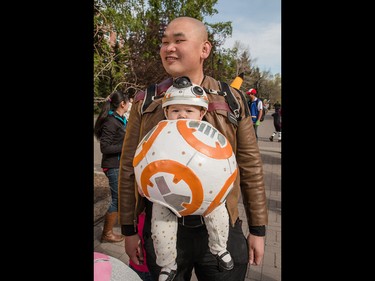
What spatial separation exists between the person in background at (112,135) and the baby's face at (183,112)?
2138mm

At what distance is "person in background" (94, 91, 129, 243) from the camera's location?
3078 mm

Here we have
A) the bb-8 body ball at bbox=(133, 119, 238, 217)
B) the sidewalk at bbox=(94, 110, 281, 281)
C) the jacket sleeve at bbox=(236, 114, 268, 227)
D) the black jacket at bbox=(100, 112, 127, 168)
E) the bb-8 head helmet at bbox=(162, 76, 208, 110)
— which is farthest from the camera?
the black jacket at bbox=(100, 112, 127, 168)

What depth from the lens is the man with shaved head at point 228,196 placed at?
1.14 m

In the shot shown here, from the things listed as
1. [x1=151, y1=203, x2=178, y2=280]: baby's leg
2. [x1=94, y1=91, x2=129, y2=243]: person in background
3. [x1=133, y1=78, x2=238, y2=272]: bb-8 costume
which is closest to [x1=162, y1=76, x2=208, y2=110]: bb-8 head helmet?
[x1=133, y1=78, x2=238, y2=272]: bb-8 costume

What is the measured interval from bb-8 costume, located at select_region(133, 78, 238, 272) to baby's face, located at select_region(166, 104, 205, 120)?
0.03 m

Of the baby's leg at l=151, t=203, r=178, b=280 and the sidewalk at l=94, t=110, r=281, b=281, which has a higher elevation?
the baby's leg at l=151, t=203, r=178, b=280

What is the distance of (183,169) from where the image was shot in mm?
914

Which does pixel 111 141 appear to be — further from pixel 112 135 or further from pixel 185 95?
pixel 185 95

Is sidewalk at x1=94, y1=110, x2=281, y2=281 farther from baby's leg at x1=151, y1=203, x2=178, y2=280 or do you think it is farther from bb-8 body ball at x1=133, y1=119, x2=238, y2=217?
bb-8 body ball at x1=133, y1=119, x2=238, y2=217

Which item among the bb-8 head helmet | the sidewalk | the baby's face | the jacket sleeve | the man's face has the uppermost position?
the man's face
